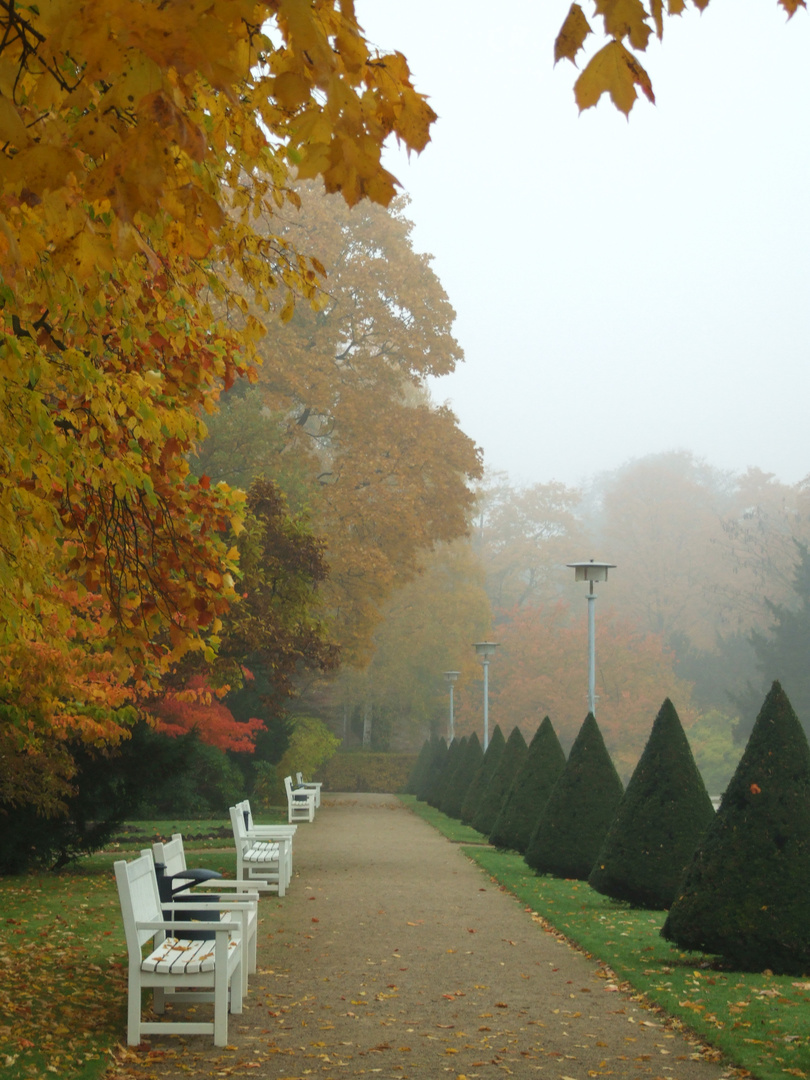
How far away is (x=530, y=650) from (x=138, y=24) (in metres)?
46.5

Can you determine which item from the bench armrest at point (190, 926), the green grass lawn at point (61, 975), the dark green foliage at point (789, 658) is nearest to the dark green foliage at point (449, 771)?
the green grass lawn at point (61, 975)

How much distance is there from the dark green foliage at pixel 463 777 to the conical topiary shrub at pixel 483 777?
5.83 ft

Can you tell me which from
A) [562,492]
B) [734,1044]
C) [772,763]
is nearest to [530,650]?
[562,492]

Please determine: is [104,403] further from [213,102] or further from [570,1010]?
[570,1010]

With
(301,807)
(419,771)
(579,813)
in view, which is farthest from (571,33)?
(419,771)

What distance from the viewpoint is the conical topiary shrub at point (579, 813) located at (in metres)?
15.3

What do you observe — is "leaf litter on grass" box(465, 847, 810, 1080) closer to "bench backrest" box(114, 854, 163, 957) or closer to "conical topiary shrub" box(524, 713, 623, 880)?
"conical topiary shrub" box(524, 713, 623, 880)

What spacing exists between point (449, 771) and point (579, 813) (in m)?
17.7

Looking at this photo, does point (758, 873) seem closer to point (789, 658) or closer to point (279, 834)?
point (279, 834)

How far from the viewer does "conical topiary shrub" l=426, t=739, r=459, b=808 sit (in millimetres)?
32869

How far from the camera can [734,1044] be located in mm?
6887

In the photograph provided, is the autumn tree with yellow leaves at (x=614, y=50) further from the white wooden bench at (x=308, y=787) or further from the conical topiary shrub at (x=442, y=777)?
the conical topiary shrub at (x=442, y=777)

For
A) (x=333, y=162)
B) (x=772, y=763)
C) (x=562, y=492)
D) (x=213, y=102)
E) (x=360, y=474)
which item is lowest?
(x=772, y=763)

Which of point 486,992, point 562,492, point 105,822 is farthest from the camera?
point 562,492
